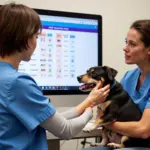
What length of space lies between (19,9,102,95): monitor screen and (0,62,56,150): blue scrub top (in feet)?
2.06

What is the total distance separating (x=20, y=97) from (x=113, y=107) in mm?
646

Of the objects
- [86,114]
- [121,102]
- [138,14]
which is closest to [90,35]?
[121,102]

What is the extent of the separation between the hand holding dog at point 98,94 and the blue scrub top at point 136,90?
0.17m

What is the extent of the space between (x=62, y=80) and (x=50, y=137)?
0.41m

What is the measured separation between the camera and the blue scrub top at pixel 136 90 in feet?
4.70

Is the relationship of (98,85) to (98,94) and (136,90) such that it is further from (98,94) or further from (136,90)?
(136,90)

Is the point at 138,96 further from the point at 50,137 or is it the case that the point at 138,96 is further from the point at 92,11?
the point at 92,11

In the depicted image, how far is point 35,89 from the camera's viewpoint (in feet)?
3.25

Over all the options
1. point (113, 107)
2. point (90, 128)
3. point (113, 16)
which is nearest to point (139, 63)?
point (113, 107)

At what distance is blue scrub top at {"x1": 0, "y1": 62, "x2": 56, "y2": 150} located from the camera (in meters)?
0.96

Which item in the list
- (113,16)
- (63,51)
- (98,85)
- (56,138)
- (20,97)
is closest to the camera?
(20,97)

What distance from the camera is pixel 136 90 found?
1.53 metres

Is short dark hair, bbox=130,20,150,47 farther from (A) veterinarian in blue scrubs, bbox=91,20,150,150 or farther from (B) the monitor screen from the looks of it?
(B) the monitor screen

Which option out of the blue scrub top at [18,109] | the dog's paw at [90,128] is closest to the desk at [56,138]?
the dog's paw at [90,128]
